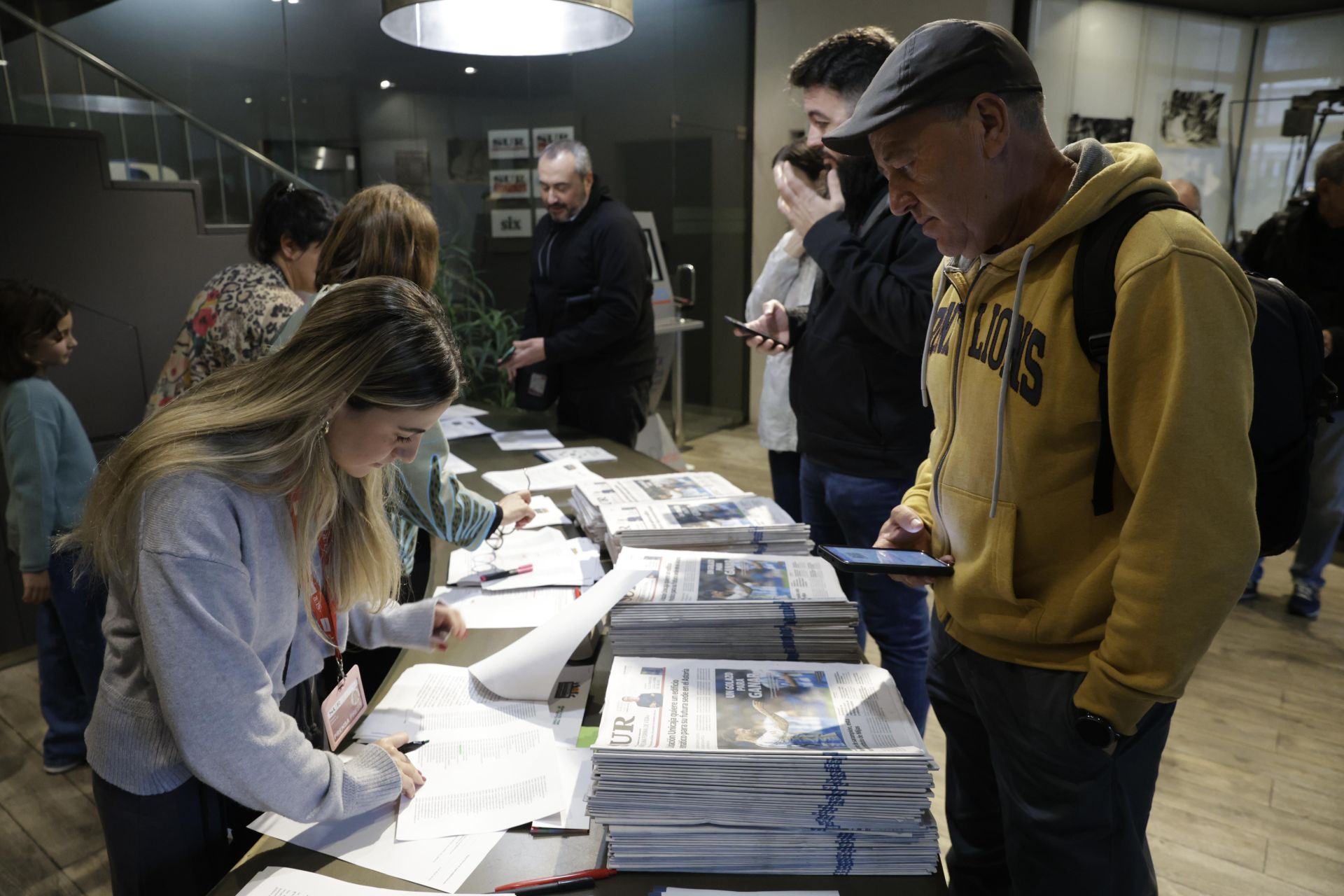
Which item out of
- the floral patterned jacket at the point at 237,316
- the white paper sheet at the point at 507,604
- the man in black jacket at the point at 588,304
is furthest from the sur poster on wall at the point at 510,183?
the white paper sheet at the point at 507,604

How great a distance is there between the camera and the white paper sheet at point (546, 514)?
197 centimetres

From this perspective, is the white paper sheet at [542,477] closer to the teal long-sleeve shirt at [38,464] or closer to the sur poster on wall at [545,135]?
the teal long-sleeve shirt at [38,464]

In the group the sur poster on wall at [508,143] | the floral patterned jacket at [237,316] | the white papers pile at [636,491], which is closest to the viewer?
the white papers pile at [636,491]

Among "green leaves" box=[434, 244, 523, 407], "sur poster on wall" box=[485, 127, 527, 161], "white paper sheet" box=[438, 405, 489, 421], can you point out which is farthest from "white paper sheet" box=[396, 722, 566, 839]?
"sur poster on wall" box=[485, 127, 527, 161]

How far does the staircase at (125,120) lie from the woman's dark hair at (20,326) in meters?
A: 0.92

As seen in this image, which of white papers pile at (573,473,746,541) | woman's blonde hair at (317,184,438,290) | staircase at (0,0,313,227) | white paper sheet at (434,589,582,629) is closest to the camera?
white paper sheet at (434,589,582,629)

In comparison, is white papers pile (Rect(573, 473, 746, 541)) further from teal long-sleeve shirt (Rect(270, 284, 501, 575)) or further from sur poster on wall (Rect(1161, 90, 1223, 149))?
sur poster on wall (Rect(1161, 90, 1223, 149))

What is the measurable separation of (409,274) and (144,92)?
2489 mm

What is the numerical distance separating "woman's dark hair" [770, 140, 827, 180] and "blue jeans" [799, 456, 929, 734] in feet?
2.69

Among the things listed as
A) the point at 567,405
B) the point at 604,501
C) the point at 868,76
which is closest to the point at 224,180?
the point at 567,405

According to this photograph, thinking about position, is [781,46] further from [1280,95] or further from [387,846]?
[387,846]

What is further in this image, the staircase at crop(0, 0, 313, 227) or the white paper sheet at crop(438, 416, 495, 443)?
the staircase at crop(0, 0, 313, 227)

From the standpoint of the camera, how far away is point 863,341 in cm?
172

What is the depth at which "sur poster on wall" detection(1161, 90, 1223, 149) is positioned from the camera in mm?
4887
